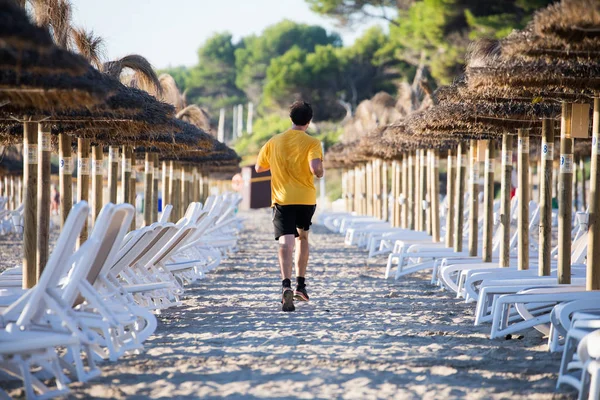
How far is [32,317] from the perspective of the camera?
14.6 feet

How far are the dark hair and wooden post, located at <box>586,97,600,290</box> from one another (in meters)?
2.31

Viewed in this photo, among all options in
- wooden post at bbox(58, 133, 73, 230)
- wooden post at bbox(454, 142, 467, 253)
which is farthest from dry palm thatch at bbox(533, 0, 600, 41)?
wooden post at bbox(454, 142, 467, 253)

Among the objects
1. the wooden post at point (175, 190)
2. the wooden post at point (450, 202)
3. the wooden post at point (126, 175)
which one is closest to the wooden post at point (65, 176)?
the wooden post at point (126, 175)

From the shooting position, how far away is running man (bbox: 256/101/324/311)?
722 centimetres

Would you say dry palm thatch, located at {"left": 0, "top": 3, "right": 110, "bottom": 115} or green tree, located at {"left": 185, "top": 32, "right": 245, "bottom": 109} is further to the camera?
green tree, located at {"left": 185, "top": 32, "right": 245, "bottom": 109}

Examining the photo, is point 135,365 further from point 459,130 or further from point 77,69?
point 459,130

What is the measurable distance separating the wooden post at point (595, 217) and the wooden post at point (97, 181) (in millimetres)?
5842

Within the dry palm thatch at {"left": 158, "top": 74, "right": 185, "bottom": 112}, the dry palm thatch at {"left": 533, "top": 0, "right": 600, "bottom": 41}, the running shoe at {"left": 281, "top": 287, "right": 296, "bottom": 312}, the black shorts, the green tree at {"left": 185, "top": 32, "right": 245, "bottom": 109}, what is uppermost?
the green tree at {"left": 185, "top": 32, "right": 245, "bottom": 109}

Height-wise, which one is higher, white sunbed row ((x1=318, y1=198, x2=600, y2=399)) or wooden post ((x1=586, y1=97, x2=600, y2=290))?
wooden post ((x1=586, y1=97, x2=600, y2=290))

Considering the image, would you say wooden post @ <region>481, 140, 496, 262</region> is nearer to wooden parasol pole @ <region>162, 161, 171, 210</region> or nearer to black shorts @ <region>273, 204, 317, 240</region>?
black shorts @ <region>273, 204, 317, 240</region>

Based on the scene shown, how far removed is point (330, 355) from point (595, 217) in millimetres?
2283

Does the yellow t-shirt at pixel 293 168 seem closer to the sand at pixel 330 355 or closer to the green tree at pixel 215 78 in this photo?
the sand at pixel 330 355

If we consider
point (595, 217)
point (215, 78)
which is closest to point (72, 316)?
point (595, 217)

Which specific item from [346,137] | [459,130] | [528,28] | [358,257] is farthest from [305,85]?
[528,28]
